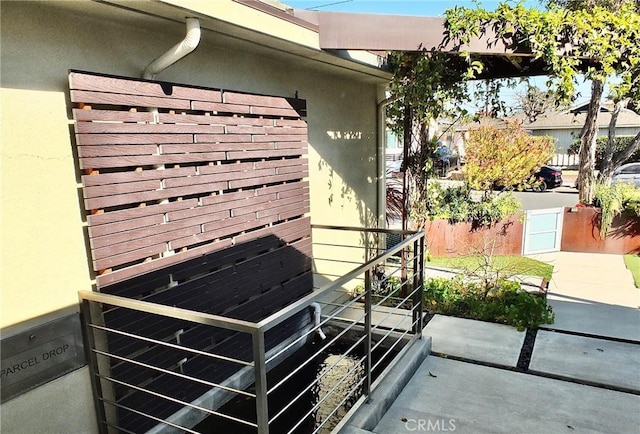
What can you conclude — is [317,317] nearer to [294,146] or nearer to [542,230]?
[294,146]

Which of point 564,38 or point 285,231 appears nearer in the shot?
point 564,38

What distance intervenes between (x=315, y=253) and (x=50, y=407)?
9.96 feet

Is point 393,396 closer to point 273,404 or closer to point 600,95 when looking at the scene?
point 273,404

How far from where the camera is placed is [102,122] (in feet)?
7.89

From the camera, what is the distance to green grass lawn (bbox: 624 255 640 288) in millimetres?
6141

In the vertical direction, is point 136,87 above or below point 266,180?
above

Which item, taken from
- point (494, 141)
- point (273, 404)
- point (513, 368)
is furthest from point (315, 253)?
point (494, 141)

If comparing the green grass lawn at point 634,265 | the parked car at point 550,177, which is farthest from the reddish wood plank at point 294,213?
the parked car at point 550,177

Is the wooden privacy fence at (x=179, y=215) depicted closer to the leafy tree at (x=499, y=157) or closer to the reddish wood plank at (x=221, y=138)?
the reddish wood plank at (x=221, y=138)

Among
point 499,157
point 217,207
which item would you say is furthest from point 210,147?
point 499,157

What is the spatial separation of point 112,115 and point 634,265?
794 cm

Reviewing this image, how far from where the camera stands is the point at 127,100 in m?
2.55

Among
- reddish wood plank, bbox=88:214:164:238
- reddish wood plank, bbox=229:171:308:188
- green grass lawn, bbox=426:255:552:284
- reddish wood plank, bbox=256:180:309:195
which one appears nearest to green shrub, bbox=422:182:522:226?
green grass lawn, bbox=426:255:552:284

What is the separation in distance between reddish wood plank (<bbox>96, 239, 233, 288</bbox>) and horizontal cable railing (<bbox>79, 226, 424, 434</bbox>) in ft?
0.43
